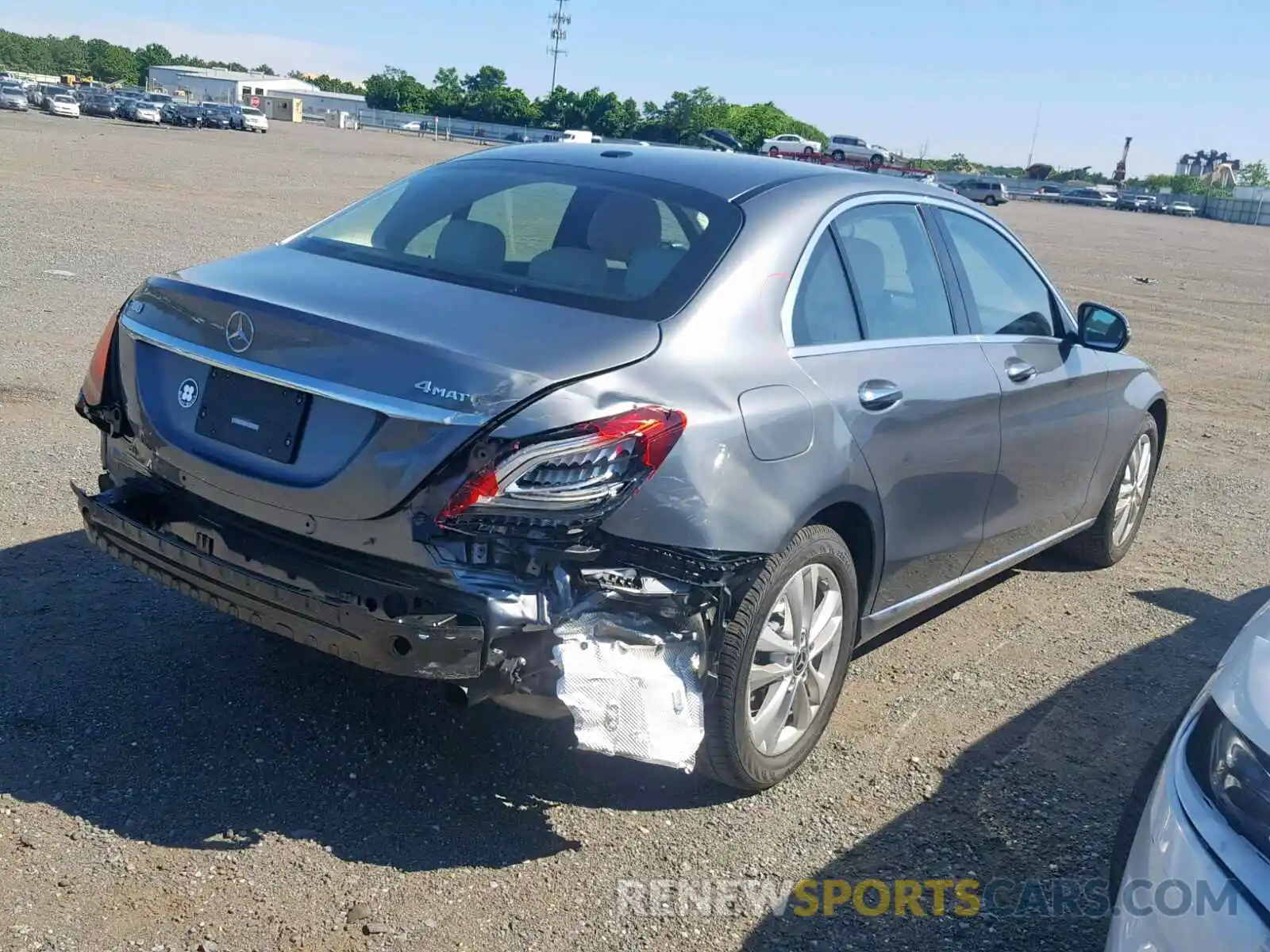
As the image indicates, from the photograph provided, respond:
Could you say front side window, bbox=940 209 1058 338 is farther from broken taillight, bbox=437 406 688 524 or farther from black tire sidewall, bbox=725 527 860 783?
broken taillight, bbox=437 406 688 524

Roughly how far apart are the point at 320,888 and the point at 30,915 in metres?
0.65

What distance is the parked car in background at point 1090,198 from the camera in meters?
86.3

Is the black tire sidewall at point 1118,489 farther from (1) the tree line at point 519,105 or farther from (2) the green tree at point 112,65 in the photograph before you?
(2) the green tree at point 112,65

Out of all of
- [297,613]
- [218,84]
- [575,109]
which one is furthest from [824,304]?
[218,84]

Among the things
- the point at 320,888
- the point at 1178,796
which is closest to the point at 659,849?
the point at 320,888

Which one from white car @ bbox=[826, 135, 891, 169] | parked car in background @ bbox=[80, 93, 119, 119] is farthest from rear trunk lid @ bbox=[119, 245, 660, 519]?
parked car in background @ bbox=[80, 93, 119, 119]

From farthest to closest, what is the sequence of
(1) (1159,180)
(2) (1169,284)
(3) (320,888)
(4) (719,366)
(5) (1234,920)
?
(1) (1159,180) → (2) (1169,284) → (4) (719,366) → (3) (320,888) → (5) (1234,920)

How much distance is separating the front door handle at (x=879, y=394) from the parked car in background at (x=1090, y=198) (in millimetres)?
88855

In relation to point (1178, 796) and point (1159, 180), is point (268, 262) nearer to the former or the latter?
point (1178, 796)

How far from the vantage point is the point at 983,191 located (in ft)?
198

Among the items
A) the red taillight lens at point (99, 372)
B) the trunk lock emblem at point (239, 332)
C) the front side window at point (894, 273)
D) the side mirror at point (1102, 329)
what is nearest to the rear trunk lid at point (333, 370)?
the trunk lock emblem at point (239, 332)

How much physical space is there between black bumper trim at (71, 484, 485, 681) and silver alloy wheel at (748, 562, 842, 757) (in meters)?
0.92

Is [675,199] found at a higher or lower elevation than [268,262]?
higher

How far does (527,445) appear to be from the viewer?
2.99 m
